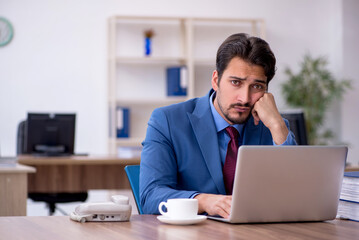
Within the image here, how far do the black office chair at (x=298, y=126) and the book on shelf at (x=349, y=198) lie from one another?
5.51 feet

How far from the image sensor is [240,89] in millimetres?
1927

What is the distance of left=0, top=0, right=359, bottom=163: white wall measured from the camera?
593 centimetres

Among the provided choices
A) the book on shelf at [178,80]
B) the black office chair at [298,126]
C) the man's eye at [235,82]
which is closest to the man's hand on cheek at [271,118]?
the man's eye at [235,82]

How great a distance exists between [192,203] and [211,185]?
0.42 meters

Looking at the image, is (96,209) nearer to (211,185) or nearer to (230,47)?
(211,185)

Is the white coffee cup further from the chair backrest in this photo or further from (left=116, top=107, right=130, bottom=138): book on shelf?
(left=116, top=107, right=130, bottom=138): book on shelf

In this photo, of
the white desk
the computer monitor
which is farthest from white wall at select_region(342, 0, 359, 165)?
Answer: the white desk

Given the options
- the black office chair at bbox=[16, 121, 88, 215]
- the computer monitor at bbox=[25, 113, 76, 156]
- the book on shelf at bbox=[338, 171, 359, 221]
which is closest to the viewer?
the book on shelf at bbox=[338, 171, 359, 221]

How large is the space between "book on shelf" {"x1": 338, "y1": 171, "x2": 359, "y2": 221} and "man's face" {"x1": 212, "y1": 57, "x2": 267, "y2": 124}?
0.46m

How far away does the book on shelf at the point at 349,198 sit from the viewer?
158 cm

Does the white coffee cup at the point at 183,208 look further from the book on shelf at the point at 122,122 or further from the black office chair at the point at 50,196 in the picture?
the book on shelf at the point at 122,122

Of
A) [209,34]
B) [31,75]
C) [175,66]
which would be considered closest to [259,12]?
[209,34]

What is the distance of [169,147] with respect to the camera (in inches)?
76.2

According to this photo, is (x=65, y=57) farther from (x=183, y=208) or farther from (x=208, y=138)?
(x=183, y=208)
